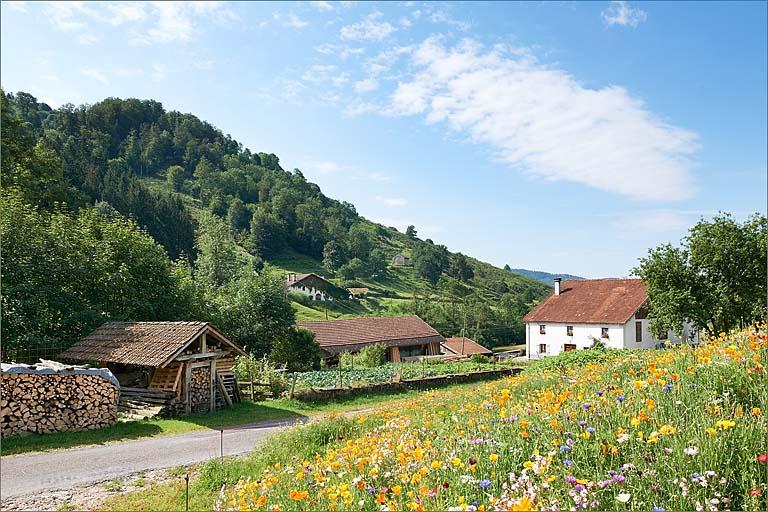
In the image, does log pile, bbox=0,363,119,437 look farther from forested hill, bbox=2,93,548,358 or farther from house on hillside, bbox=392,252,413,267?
house on hillside, bbox=392,252,413,267

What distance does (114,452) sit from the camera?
43.1 ft

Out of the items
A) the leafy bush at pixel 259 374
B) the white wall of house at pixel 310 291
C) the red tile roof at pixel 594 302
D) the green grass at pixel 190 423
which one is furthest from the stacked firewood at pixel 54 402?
the white wall of house at pixel 310 291

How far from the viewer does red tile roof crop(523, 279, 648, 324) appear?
4738cm

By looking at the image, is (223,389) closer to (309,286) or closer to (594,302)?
(594,302)

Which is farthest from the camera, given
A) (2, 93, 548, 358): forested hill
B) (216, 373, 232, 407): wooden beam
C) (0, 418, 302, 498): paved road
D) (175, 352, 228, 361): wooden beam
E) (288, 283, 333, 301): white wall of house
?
(288, 283, 333, 301): white wall of house

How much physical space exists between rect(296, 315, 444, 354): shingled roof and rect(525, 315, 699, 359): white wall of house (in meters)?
10.3

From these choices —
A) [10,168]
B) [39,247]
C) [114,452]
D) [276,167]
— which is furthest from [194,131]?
[114,452]

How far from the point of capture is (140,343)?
→ 63.3 feet

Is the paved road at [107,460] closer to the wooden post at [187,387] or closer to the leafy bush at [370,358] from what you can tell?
the wooden post at [187,387]

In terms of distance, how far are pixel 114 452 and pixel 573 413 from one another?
11.3 metres

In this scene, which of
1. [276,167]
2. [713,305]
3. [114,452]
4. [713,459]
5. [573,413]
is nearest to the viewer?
[713,459]

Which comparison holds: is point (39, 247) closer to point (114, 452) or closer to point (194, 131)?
point (114, 452)

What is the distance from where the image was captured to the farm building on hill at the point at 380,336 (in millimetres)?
49219

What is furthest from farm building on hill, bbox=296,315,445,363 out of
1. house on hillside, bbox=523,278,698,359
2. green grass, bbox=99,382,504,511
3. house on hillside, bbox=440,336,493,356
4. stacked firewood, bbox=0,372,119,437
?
green grass, bbox=99,382,504,511
